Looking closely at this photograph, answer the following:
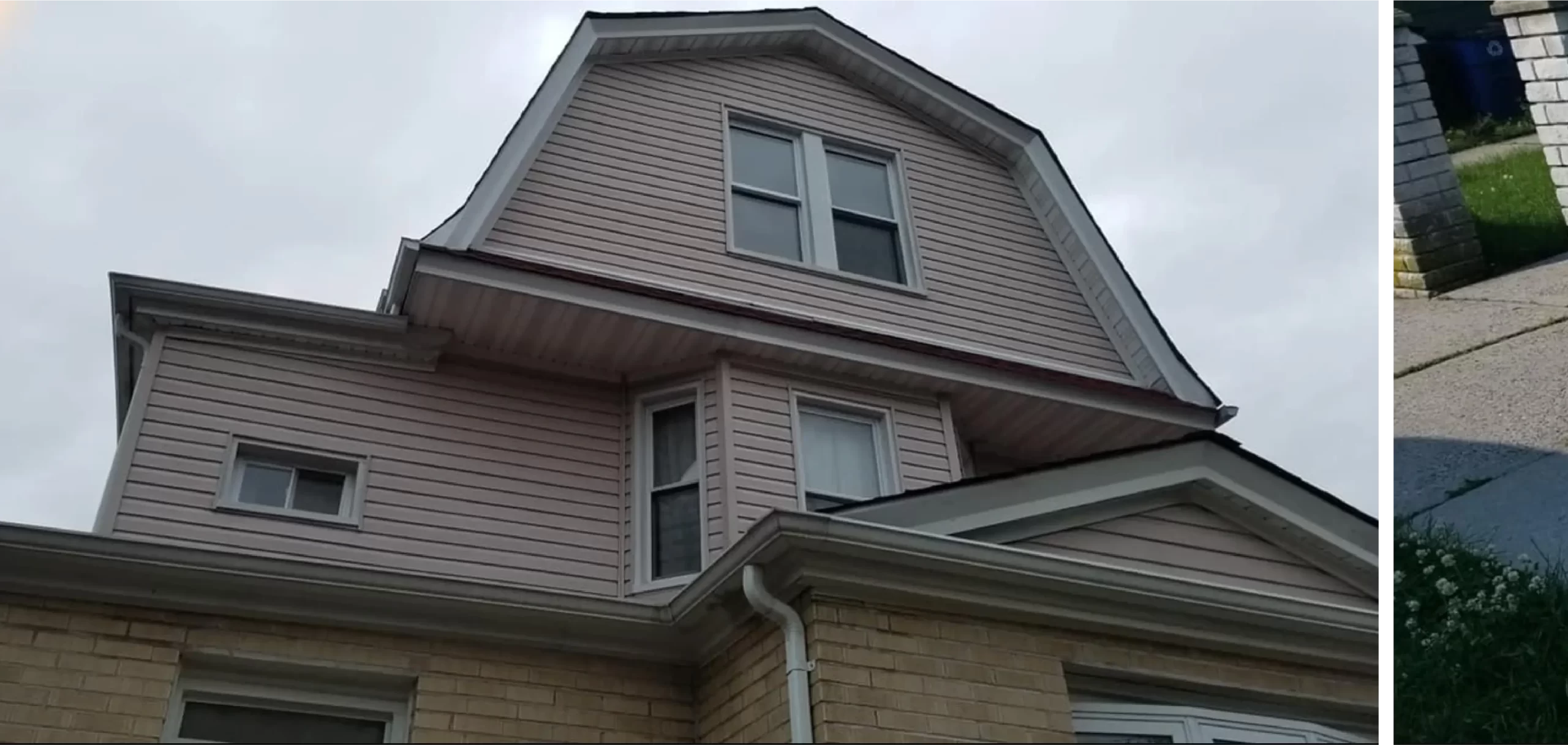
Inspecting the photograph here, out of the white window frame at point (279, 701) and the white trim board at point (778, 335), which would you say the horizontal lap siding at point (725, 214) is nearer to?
the white trim board at point (778, 335)

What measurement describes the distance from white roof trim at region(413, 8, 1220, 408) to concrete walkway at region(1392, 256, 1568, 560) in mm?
3898

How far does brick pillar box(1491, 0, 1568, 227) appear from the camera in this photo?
5.73 metres

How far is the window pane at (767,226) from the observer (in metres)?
9.68

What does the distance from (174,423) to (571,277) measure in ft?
8.25

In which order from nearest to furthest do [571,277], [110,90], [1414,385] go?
[1414,385], [571,277], [110,90]

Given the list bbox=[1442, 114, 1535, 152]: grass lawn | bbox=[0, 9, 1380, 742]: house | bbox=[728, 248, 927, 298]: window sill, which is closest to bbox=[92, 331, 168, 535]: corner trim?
bbox=[0, 9, 1380, 742]: house

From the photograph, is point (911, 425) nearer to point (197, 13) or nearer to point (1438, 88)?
point (1438, 88)

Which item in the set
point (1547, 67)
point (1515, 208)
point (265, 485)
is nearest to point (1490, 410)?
point (1515, 208)

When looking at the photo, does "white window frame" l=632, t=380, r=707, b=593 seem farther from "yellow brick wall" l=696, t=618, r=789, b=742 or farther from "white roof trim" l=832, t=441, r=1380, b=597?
"white roof trim" l=832, t=441, r=1380, b=597

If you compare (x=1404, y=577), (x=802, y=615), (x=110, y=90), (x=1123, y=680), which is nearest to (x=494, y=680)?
(x=802, y=615)

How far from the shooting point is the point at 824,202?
1008 cm

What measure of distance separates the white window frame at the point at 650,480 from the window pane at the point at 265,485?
2136mm

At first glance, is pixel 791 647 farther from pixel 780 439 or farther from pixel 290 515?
pixel 290 515

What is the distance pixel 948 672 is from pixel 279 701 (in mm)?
3359
